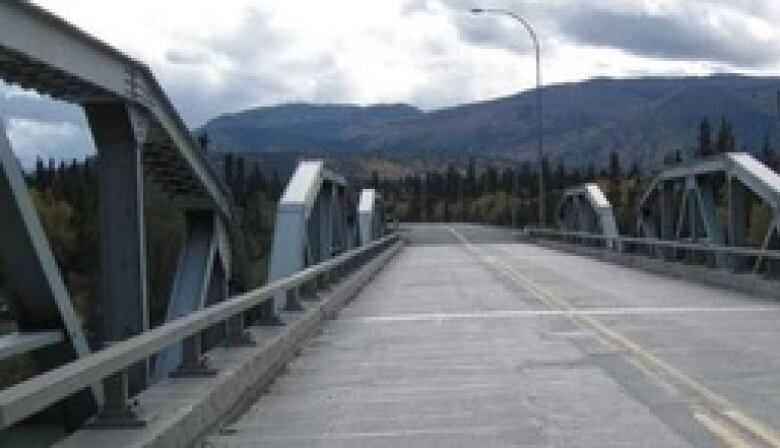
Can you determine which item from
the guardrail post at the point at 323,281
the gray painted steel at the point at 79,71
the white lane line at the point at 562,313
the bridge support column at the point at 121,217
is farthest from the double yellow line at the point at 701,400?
the gray painted steel at the point at 79,71

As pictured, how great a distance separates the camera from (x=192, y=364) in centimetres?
1170

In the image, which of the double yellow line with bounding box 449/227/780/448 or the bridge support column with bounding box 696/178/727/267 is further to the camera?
the bridge support column with bounding box 696/178/727/267

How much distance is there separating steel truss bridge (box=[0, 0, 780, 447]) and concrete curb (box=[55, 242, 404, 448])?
3 cm

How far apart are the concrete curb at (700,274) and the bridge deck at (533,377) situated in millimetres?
900

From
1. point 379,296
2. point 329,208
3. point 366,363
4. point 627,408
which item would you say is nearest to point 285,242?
point 379,296

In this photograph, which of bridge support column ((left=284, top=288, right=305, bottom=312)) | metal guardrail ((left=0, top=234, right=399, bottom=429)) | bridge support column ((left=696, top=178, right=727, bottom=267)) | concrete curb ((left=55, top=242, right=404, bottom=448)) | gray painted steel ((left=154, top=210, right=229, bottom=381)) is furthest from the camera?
bridge support column ((left=696, top=178, right=727, bottom=267))

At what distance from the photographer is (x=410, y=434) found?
10422 millimetres

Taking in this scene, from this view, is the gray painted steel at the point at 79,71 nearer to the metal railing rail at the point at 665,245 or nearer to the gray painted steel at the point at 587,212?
the metal railing rail at the point at 665,245

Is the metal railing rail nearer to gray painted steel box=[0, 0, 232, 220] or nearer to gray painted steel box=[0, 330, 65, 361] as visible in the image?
gray painted steel box=[0, 0, 232, 220]

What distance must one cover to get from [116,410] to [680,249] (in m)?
30.4

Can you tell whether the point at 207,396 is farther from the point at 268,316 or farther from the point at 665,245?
the point at 665,245

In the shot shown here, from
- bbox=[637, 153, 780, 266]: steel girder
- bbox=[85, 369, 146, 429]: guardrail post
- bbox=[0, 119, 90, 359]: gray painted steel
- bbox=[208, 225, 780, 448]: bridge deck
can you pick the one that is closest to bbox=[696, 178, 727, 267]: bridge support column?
bbox=[637, 153, 780, 266]: steel girder

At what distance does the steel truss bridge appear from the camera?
391 inches

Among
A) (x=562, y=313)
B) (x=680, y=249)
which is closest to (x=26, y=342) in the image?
(x=562, y=313)
